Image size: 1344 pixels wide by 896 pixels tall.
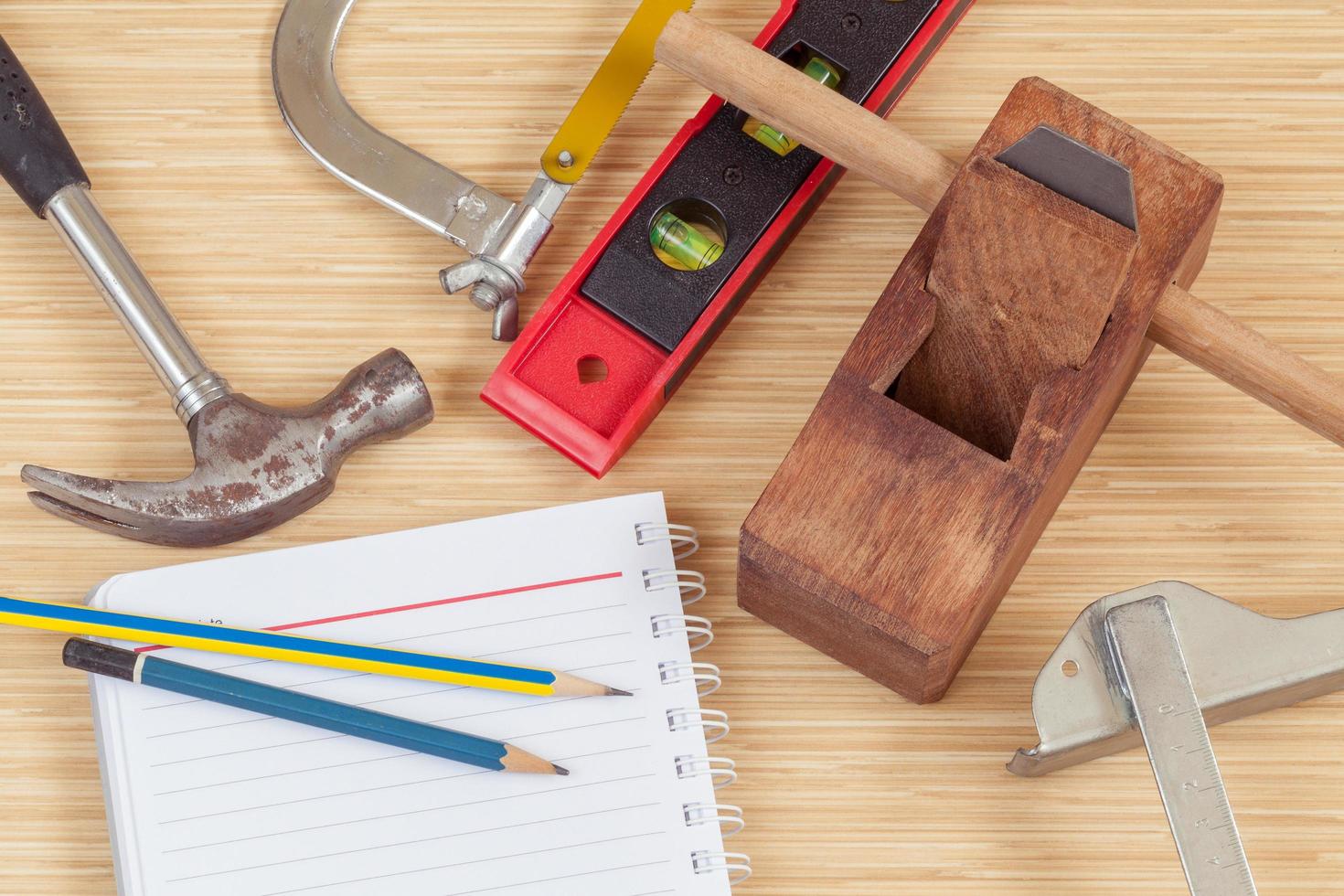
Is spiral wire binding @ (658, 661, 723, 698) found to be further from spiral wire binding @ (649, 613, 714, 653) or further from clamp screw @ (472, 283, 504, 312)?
clamp screw @ (472, 283, 504, 312)

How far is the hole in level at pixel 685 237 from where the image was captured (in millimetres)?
875

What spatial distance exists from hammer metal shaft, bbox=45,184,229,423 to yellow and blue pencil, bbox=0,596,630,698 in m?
A: 0.14

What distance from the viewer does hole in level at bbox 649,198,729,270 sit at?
2.87ft

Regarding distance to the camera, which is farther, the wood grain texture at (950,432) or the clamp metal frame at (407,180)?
the clamp metal frame at (407,180)

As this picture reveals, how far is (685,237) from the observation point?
878mm

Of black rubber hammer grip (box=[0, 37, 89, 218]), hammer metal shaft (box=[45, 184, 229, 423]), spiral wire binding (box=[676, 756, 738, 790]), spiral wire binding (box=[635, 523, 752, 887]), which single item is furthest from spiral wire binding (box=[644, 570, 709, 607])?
black rubber hammer grip (box=[0, 37, 89, 218])

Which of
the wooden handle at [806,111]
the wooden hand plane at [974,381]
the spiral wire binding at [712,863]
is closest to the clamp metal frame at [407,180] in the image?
the wooden handle at [806,111]

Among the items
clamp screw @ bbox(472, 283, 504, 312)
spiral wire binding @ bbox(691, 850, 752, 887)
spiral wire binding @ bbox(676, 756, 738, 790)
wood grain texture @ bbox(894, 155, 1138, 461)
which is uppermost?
wood grain texture @ bbox(894, 155, 1138, 461)

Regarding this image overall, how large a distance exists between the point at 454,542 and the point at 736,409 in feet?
0.71

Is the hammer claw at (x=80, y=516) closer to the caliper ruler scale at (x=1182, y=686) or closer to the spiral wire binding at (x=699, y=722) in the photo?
the spiral wire binding at (x=699, y=722)

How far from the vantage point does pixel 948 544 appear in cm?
72

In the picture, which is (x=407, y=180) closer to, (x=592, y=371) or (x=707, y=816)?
(x=592, y=371)

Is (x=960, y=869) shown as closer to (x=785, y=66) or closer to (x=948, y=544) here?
(x=948, y=544)

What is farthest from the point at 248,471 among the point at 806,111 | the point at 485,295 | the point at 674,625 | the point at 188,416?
the point at 806,111
